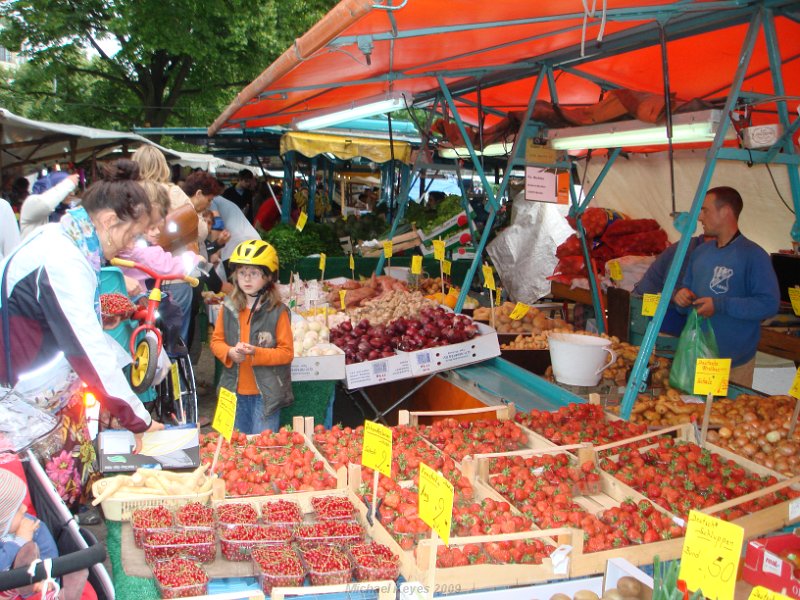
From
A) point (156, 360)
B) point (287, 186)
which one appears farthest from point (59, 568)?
point (287, 186)

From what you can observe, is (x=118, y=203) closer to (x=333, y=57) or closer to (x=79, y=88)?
(x=333, y=57)

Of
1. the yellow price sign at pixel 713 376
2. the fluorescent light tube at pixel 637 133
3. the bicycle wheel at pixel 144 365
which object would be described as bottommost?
the bicycle wheel at pixel 144 365

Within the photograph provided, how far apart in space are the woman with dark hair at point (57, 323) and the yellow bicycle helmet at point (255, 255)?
1662 millimetres

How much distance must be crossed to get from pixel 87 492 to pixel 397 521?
1251 mm

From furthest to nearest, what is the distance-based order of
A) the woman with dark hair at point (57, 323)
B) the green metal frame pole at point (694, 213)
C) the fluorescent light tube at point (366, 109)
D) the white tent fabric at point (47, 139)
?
the white tent fabric at point (47, 139) → the fluorescent light tube at point (366, 109) → the green metal frame pole at point (694, 213) → the woman with dark hair at point (57, 323)

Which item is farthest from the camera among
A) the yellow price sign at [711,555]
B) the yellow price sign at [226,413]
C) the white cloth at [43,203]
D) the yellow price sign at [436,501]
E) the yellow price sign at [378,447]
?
→ the white cloth at [43,203]

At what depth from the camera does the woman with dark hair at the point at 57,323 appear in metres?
2.61

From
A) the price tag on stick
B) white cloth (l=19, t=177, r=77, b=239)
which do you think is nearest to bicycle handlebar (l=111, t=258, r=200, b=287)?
white cloth (l=19, t=177, r=77, b=239)

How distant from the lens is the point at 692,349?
14.0 feet

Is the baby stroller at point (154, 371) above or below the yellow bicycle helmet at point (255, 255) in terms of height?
below

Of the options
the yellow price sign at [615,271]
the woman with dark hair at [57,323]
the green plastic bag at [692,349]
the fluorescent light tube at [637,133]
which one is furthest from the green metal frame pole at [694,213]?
the yellow price sign at [615,271]

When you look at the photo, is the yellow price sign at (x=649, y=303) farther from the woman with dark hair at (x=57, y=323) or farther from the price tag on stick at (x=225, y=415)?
the woman with dark hair at (x=57, y=323)

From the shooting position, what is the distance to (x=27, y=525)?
219 centimetres

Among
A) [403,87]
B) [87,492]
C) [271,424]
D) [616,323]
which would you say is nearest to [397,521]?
[87,492]
